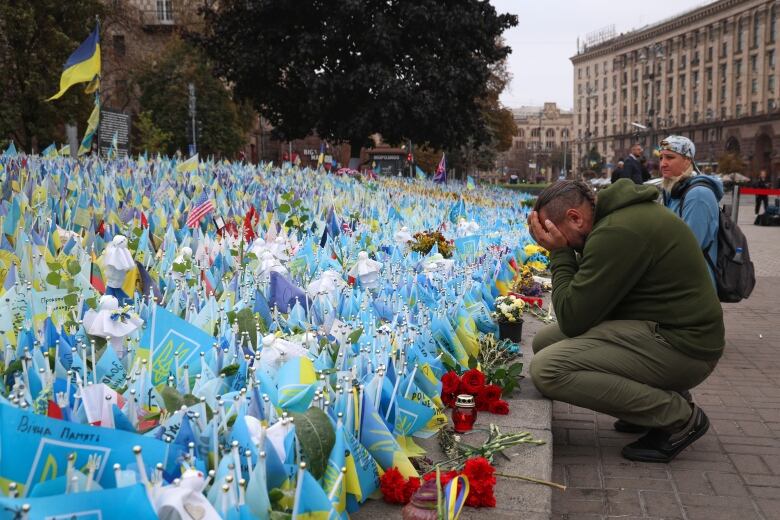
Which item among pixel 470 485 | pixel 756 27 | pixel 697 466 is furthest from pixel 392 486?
pixel 756 27

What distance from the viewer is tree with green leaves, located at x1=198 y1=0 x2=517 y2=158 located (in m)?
18.5

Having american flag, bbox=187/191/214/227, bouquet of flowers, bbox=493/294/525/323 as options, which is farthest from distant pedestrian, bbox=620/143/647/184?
american flag, bbox=187/191/214/227

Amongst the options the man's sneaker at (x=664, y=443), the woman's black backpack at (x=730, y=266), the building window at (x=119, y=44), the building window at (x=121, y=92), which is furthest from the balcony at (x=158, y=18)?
the man's sneaker at (x=664, y=443)

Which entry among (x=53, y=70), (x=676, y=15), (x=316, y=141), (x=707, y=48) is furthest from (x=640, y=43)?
(x=53, y=70)

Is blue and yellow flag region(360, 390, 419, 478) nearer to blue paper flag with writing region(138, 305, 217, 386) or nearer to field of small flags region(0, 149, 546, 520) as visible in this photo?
field of small flags region(0, 149, 546, 520)

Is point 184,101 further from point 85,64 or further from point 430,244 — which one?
point 430,244

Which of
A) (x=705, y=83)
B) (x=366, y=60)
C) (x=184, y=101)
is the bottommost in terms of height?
(x=366, y=60)

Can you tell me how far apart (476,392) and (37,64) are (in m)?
24.0

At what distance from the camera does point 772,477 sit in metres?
3.37

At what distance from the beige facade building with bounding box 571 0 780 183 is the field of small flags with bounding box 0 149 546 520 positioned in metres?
61.2

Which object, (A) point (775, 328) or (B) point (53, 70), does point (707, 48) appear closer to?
(B) point (53, 70)

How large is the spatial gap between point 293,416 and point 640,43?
108722 millimetres

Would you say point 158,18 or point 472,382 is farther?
point 158,18

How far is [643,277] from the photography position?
338 cm
